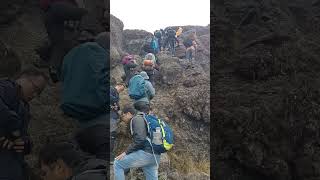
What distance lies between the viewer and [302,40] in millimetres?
3338

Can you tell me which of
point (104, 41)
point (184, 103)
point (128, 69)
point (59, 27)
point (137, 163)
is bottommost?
point (137, 163)

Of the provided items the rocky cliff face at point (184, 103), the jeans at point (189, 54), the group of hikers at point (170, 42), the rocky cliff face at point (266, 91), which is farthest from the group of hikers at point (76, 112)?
the jeans at point (189, 54)

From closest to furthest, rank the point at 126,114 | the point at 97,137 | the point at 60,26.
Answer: the point at 97,137 → the point at 60,26 → the point at 126,114

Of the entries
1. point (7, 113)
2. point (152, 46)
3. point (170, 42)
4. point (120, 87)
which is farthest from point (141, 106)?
point (170, 42)

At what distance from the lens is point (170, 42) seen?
7332 millimetres

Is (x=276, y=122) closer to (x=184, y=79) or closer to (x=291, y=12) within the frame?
(x=291, y=12)

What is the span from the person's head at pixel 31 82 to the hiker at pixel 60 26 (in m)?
0.08

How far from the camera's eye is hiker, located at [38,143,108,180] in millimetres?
1904

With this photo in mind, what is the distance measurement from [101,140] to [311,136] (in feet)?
5.11

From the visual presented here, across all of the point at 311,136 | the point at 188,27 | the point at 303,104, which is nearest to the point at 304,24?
the point at 303,104

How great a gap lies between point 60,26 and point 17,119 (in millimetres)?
647

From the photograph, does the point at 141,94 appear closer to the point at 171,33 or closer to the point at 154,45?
the point at 154,45

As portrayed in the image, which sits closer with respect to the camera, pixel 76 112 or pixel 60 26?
pixel 76 112

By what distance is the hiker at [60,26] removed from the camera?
2.90 meters
